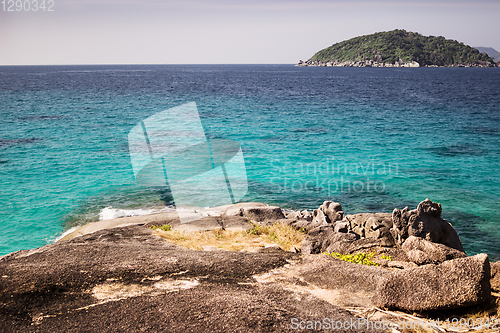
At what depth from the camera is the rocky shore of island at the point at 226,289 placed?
5.36 m

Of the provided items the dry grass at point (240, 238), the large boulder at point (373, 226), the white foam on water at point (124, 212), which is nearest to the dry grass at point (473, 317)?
the large boulder at point (373, 226)

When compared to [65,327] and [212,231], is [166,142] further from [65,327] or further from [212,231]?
[65,327]

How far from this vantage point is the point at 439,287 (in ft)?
18.8

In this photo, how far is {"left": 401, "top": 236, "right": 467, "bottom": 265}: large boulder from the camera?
8.13 meters

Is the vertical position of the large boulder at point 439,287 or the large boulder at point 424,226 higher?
the large boulder at point 439,287

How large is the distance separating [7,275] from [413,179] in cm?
2395

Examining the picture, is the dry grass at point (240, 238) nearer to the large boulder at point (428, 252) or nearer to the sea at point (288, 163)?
the large boulder at point (428, 252)

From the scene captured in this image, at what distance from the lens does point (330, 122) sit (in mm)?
46969

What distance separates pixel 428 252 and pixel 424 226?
213 centimetres

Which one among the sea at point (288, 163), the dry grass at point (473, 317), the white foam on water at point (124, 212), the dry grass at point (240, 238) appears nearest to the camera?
the dry grass at point (473, 317)

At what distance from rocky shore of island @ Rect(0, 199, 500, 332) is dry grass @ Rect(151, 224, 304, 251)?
8.56 feet

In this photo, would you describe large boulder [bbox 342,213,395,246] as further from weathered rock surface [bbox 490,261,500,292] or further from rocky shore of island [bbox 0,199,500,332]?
weathered rock surface [bbox 490,261,500,292]

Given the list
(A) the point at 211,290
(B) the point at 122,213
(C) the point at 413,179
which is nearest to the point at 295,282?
(A) the point at 211,290

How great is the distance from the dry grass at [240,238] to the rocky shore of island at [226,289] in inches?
103
